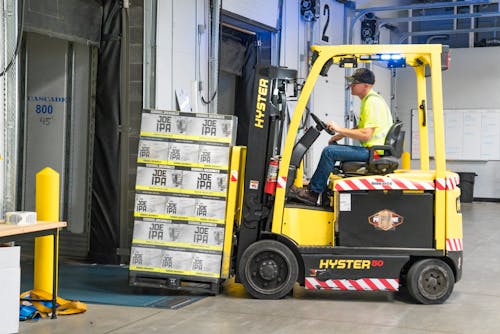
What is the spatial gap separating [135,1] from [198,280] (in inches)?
138

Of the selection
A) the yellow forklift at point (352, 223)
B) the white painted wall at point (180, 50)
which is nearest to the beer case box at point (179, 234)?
the yellow forklift at point (352, 223)

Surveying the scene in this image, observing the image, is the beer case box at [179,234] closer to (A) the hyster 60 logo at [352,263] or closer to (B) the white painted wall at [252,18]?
(A) the hyster 60 logo at [352,263]

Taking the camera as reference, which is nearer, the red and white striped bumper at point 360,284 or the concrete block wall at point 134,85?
the red and white striped bumper at point 360,284

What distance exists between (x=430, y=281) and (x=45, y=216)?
336 cm

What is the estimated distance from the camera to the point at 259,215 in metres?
7.05

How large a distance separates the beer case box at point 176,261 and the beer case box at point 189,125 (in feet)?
3.41

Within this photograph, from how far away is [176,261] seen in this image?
275 inches

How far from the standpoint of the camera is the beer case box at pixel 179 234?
6949 mm

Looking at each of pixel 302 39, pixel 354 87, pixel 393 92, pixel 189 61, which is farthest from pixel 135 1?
pixel 393 92

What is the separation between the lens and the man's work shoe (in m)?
7.12

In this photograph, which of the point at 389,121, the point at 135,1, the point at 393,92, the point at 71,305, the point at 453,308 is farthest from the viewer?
the point at 393,92

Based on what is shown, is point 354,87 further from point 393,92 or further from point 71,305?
point 393,92

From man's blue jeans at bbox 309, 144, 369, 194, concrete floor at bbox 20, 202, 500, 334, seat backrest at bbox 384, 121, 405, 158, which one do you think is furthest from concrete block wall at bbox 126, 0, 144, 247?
seat backrest at bbox 384, 121, 405, 158

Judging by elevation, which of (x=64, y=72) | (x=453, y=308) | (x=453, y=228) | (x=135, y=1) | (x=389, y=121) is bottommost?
(x=453, y=308)
